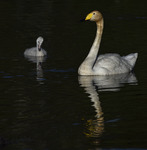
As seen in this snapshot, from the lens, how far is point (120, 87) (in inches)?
612

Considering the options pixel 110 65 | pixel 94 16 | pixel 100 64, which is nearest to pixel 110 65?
pixel 110 65

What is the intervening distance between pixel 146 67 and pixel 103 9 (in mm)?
15651

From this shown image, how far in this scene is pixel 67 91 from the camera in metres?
14.9

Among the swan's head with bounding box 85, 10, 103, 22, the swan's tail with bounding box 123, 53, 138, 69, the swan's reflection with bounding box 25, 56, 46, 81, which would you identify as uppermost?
the swan's head with bounding box 85, 10, 103, 22

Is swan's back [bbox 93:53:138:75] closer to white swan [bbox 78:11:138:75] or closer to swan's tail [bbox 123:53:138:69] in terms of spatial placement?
white swan [bbox 78:11:138:75]

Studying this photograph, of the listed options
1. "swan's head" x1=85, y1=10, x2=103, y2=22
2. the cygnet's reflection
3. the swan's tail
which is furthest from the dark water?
"swan's head" x1=85, y1=10, x2=103, y2=22

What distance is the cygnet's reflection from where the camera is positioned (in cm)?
1128

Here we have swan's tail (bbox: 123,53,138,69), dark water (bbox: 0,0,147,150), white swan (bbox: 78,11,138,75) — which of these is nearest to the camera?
dark water (bbox: 0,0,147,150)

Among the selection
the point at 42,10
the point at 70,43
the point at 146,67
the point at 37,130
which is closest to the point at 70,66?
the point at 146,67

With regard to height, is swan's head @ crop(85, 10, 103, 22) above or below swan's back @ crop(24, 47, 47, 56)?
above

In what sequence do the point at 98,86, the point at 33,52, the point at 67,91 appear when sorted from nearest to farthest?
the point at 67,91 < the point at 98,86 < the point at 33,52

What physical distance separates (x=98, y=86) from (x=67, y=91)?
4.03 ft

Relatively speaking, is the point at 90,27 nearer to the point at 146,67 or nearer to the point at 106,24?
the point at 106,24

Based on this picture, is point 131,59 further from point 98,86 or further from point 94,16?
point 98,86
